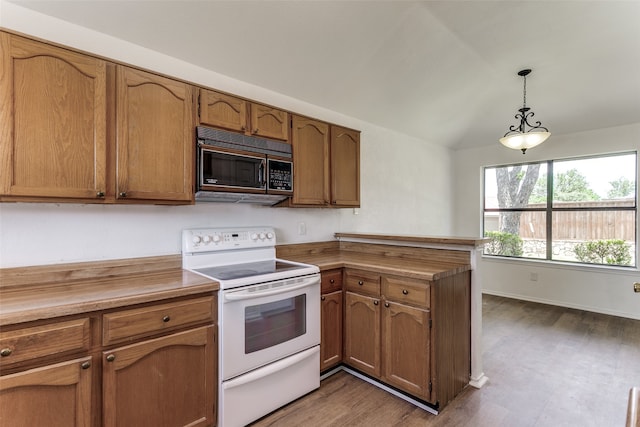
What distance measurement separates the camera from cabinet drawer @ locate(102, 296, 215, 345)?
145 centimetres

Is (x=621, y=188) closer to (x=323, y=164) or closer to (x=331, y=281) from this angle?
(x=323, y=164)

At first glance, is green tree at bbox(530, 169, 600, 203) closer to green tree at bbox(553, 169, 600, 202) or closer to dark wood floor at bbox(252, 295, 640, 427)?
green tree at bbox(553, 169, 600, 202)

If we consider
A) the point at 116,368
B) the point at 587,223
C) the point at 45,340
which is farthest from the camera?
the point at 587,223

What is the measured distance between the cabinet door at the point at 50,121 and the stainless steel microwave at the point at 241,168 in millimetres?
566

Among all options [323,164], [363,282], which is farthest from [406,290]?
[323,164]

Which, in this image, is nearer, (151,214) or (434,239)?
(151,214)

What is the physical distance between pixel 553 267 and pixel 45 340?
555 centimetres

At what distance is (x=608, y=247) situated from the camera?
13.4 ft

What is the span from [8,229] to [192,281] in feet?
3.38

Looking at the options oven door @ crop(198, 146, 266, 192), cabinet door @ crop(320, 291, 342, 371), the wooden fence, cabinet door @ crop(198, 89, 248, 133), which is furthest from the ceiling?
cabinet door @ crop(320, 291, 342, 371)

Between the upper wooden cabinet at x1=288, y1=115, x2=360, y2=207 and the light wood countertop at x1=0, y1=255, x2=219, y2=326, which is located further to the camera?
the upper wooden cabinet at x1=288, y1=115, x2=360, y2=207

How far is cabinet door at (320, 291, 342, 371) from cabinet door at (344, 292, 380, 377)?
0.20 ft

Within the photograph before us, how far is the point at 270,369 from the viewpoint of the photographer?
1.98 meters

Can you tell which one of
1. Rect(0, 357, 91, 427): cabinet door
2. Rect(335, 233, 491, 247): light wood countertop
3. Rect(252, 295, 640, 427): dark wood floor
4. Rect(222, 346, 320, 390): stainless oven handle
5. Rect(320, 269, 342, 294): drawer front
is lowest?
Rect(252, 295, 640, 427): dark wood floor
